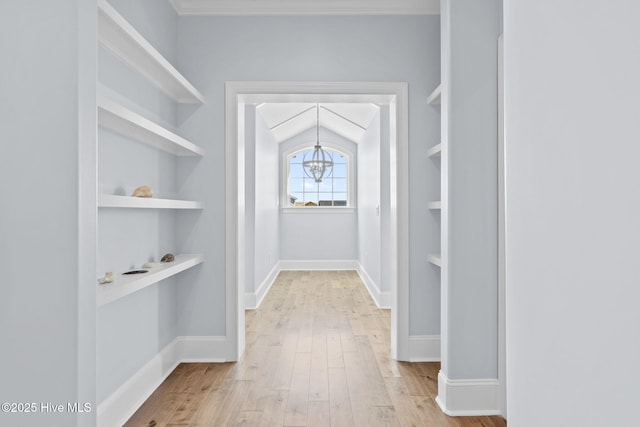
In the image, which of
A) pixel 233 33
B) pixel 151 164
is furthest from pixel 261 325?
pixel 233 33

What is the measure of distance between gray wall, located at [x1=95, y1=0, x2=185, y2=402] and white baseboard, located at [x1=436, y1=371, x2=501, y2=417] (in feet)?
5.68

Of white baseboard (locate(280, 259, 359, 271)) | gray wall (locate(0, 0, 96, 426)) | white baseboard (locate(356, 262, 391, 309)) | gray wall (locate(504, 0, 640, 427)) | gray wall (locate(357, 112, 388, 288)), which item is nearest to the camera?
gray wall (locate(504, 0, 640, 427))

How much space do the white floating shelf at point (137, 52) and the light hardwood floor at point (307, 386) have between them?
1859mm

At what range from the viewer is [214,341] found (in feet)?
9.90

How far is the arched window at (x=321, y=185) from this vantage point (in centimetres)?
810

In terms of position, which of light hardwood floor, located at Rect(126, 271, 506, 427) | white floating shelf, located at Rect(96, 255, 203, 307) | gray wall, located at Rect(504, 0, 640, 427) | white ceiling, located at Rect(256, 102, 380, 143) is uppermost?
white ceiling, located at Rect(256, 102, 380, 143)

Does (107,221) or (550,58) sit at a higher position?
(550,58)

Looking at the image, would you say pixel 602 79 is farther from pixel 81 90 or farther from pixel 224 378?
pixel 224 378

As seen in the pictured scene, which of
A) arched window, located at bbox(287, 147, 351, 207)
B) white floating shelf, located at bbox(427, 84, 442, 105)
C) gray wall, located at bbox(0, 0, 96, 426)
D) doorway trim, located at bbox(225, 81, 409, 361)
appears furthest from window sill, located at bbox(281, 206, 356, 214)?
gray wall, located at bbox(0, 0, 96, 426)

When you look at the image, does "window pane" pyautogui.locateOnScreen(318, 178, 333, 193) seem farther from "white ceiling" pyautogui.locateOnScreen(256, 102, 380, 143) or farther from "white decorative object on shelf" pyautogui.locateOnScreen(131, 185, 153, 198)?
"white decorative object on shelf" pyautogui.locateOnScreen(131, 185, 153, 198)

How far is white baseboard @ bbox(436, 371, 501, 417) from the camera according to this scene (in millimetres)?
2230

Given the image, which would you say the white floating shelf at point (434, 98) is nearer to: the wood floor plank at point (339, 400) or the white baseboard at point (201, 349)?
the wood floor plank at point (339, 400)

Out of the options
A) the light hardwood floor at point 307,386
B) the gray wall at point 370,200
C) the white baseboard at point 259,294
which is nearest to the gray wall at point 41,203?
the light hardwood floor at point 307,386

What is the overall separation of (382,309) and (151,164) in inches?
121
